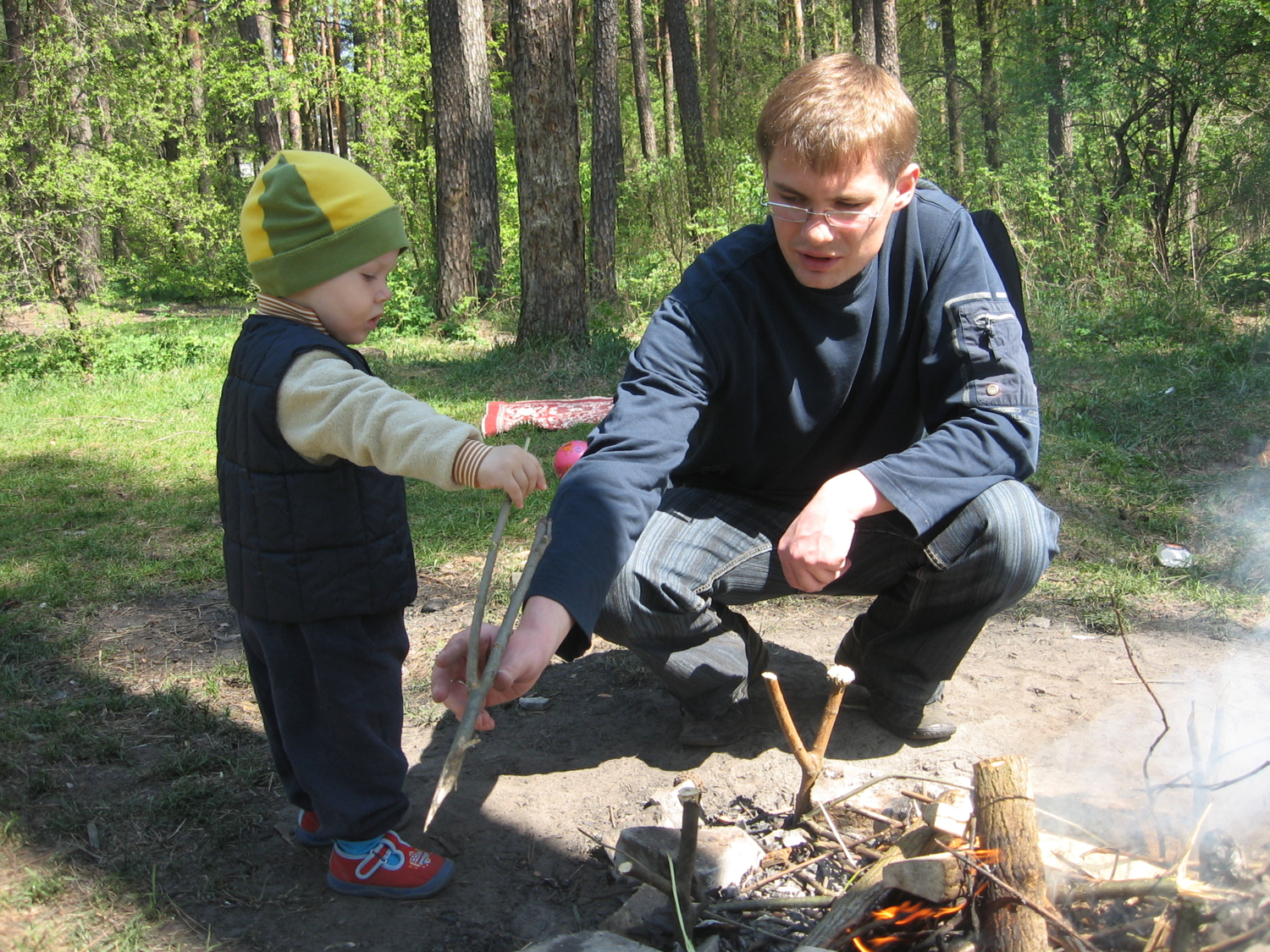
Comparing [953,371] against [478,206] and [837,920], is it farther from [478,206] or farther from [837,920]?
[478,206]

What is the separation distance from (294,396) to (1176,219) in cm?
1019

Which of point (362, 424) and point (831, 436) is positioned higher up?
point (362, 424)

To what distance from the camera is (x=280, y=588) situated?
6.28 ft

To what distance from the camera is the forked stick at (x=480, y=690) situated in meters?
1.37

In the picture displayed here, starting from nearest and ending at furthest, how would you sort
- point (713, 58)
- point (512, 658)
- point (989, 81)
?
point (512, 658), point (713, 58), point (989, 81)

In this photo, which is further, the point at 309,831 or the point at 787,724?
the point at 309,831

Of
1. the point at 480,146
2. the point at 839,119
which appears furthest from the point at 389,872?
the point at 480,146

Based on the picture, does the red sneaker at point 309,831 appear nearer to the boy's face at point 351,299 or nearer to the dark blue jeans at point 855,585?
the dark blue jeans at point 855,585

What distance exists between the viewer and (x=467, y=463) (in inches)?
65.0

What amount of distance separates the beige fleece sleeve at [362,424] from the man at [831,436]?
0.30 m

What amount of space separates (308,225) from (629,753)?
152 centimetres

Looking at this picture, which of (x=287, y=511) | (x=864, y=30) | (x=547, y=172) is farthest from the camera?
(x=864, y=30)

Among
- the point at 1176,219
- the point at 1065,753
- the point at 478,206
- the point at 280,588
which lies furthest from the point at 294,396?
the point at 1176,219

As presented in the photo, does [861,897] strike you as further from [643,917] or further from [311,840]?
[311,840]
